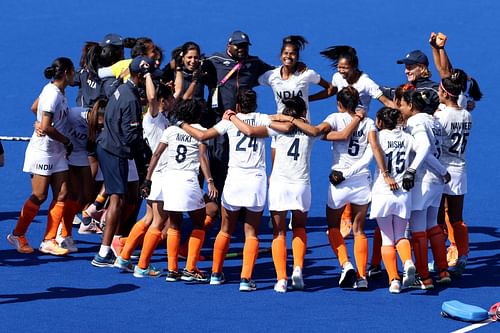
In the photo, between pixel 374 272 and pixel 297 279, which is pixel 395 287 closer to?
pixel 374 272

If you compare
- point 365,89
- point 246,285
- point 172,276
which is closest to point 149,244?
point 172,276

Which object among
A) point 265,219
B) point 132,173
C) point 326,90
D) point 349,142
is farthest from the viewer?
point 265,219

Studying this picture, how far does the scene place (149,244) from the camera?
36.8ft

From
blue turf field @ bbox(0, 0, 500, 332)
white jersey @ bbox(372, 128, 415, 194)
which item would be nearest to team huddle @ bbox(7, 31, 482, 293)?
white jersey @ bbox(372, 128, 415, 194)

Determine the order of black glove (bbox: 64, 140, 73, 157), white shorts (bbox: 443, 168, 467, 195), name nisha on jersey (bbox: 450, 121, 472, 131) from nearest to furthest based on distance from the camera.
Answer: name nisha on jersey (bbox: 450, 121, 472, 131) < white shorts (bbox: 443, 168, 467, 195) < black glove (bbox: 64, 140, 73, 157)

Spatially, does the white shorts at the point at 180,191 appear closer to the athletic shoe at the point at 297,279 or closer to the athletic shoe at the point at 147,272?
the athletic shoe at the point at 147,272

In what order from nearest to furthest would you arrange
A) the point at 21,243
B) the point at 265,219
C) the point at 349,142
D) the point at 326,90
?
the point at 349,142 < the point at 21,243 < the point at 326,90 < the point at 265,219

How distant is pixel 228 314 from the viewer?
10.2m

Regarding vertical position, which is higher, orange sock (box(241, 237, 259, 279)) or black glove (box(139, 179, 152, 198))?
black glove (box(139, 179, 152, 198))

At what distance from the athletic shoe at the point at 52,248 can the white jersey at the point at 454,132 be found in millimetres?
3756

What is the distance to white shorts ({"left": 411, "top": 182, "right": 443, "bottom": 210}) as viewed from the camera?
10984 millimetres

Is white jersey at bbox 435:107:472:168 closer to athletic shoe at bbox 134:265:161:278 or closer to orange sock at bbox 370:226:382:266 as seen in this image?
orange sock at bbox 370:226:382:266

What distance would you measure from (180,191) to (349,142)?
1542 millimetres

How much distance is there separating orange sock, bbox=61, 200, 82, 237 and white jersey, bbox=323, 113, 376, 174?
285 centimetres
